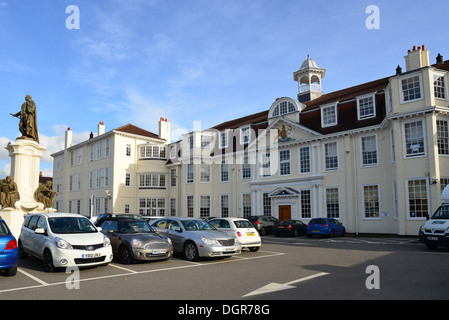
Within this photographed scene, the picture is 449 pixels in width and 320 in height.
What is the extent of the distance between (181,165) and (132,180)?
18.6 feet

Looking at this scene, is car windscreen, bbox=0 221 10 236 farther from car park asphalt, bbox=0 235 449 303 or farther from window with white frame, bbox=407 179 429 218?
window with white frame, bbox=407 179 429 218

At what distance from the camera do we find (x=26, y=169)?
1962 cm

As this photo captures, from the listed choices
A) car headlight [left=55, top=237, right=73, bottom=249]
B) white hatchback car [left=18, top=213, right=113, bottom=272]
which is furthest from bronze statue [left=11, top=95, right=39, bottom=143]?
car headlight [left=55, top=237, right=73, bottom=249]

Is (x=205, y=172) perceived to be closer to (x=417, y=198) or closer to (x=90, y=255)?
(x=417, y=198)

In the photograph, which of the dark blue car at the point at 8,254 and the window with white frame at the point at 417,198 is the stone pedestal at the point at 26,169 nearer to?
the dark blue car at the point at 8,254

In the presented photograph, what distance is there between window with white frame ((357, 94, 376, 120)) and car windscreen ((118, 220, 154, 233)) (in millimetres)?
18757

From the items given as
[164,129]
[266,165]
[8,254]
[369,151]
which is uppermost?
[164,129]

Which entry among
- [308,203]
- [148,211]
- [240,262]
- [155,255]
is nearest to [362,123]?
[308,203]

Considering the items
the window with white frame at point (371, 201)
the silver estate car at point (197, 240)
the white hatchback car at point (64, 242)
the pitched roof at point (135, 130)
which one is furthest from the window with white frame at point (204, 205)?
the white hatchback car at point (64, 242)

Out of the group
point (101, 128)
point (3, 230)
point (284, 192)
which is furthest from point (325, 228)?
point (101, 128)

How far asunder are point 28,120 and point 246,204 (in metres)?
18.9

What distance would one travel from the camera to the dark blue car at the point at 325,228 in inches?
884
